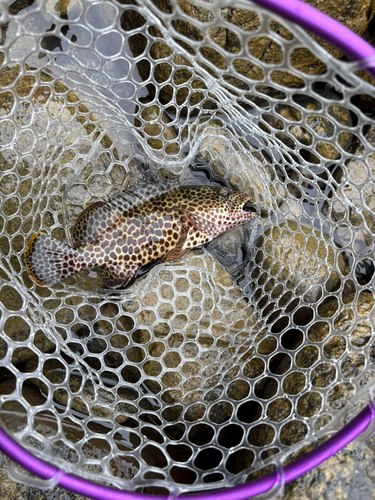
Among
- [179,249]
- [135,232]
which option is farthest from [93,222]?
[179,249]

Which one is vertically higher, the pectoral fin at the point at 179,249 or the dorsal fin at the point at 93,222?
the pectoral fin at the point at 179,249

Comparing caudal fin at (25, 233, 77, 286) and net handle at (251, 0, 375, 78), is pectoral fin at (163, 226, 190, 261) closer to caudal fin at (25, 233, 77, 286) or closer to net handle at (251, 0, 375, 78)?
caudal fin at (25, 233, 77, 286)

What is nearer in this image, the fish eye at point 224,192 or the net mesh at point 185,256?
the net mesh at point 185,256

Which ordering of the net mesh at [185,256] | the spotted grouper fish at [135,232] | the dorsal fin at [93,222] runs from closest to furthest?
the net mesh at [185,256] < the spotted grouper fish at [135,232] < the dorsal fin at [93,222]

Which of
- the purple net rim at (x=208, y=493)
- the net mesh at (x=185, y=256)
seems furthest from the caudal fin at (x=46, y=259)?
the purple net rim at (x=208, y=493)

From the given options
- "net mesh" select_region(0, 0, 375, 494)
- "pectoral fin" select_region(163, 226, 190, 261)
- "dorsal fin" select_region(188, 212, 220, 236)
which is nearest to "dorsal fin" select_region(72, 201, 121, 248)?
"net mesh" select_region(0, 0, 375, 494)

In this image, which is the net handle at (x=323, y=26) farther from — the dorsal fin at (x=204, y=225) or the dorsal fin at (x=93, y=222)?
the dorsal fin at (x=93, y=222)

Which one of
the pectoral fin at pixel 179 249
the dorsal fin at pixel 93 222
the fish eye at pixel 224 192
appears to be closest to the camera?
the dorsal fin at pixel 93 222
